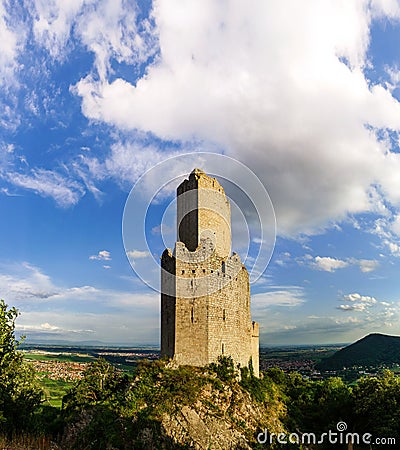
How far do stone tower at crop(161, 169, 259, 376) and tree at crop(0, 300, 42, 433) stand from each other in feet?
26.4

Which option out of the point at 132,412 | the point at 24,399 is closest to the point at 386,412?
the point at 132,412

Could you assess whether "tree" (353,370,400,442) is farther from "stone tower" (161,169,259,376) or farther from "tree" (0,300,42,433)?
"tree" (0,300,42,433)

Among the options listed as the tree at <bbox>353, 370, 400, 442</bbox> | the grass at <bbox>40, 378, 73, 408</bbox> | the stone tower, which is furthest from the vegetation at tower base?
the grass at <bbox>40, 378, 73, 408</bbox>

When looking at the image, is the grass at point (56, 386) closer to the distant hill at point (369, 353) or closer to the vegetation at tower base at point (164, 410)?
the vegetation at tower base at point (164, 410)

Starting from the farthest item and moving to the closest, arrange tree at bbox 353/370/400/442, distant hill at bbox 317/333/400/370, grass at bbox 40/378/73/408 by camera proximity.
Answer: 1. distant hill at bbox 317/333/400/370
2. grass at bbox 40/378/73/408
3. tree at bbox 353/370/400/442

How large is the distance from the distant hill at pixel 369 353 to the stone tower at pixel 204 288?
181 ft

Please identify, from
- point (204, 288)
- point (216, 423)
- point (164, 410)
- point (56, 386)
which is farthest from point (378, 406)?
point (56, 386)

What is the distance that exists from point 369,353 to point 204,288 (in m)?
68.4

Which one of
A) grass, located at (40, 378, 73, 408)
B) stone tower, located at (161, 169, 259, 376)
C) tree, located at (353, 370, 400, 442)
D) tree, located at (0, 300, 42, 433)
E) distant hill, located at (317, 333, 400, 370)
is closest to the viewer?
tree, located at (0, 300, 42, 433)

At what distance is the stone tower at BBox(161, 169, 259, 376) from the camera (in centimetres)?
2402

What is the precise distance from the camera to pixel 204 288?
81.3ft

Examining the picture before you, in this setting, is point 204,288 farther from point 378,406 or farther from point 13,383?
point 378,406

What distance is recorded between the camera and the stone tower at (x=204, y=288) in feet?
78.8

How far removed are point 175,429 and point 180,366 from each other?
4028 mm
